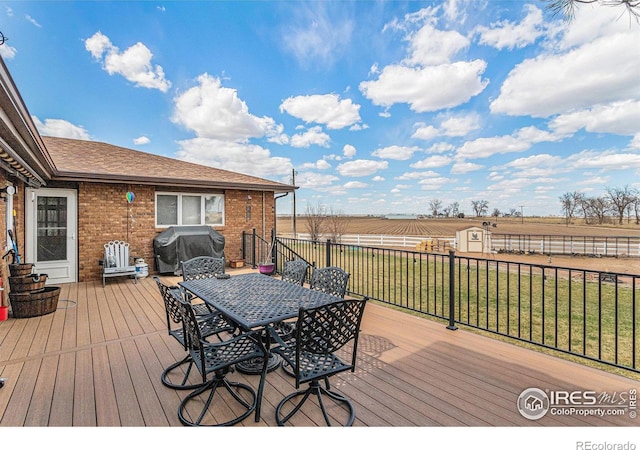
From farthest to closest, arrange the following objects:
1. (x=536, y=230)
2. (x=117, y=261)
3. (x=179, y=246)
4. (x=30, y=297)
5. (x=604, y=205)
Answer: (x=536, y=230), (x=604, y=205), (x=179, y=246), (x=117, y=261), (x=30, y=297)

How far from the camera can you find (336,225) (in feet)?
65.5

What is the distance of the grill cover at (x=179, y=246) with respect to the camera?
701cm

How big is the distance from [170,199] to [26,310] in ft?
13.4

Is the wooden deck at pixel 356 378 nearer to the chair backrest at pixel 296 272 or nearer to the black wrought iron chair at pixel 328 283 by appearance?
the black wrought iron chair at pixel 328 283

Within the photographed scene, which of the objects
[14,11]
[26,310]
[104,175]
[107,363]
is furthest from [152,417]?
[104,175]

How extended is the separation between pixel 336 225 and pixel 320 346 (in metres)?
18.1

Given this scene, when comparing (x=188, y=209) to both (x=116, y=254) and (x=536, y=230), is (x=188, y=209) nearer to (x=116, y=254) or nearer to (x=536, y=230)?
(x=116, y=254)

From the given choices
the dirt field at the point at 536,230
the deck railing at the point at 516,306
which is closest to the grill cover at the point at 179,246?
the deck railing at the point at 516,306

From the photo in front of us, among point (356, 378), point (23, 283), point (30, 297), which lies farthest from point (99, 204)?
point (356, 378)

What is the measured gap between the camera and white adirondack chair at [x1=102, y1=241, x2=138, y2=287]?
20.3 feet

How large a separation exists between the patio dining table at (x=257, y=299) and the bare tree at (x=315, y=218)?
16.1m

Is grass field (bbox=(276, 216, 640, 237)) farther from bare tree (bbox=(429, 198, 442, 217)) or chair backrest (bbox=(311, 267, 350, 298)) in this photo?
chair backrest (bbox=(311, 267, 350, 298))
